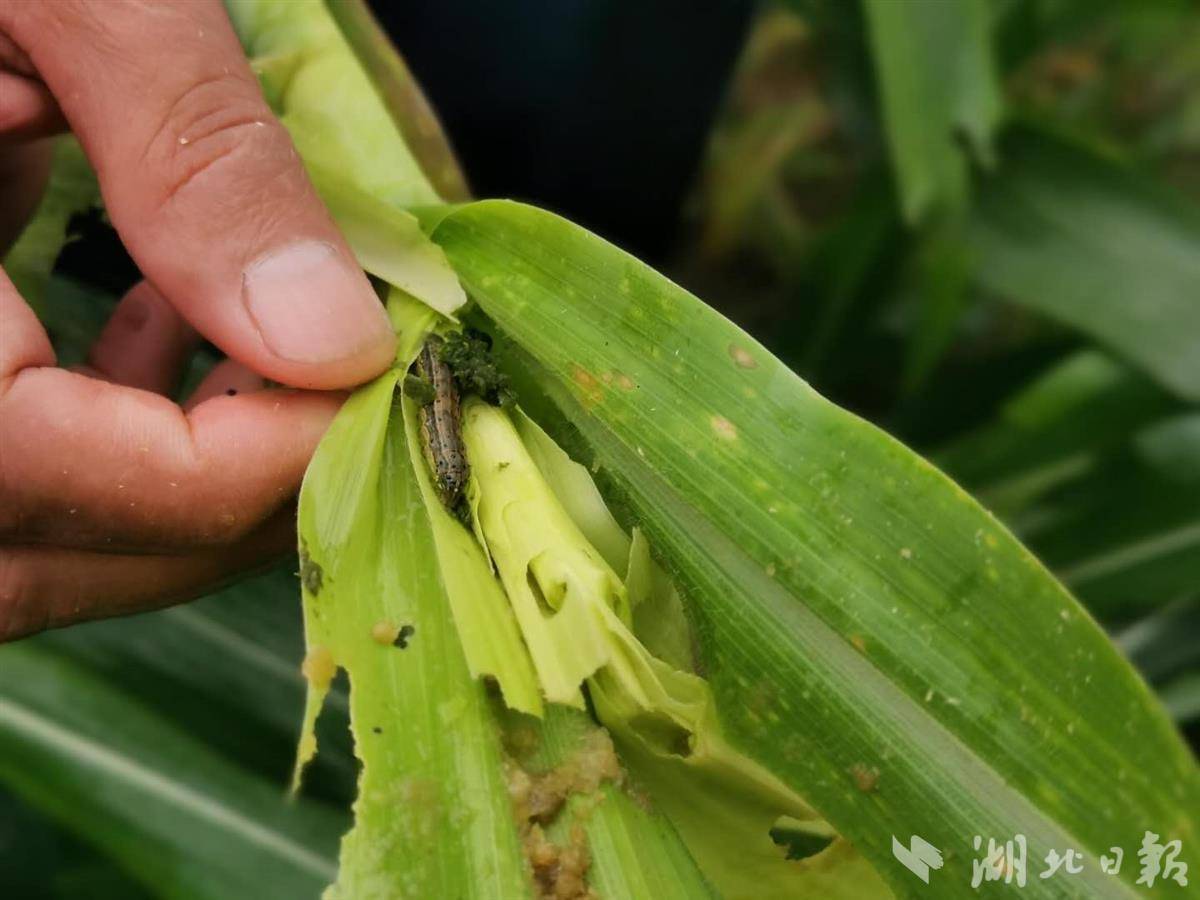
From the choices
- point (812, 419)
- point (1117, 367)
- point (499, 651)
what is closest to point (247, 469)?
point (499, 651)

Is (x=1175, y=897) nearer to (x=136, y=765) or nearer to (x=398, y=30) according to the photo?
(x=136, y=765)

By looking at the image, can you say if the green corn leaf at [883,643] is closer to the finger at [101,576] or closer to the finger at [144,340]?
the finger at [101,576]

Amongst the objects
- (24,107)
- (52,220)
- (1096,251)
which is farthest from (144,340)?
(1096,251)

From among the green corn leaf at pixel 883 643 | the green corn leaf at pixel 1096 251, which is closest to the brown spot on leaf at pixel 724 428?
the green corn leaf at pixel 883 643

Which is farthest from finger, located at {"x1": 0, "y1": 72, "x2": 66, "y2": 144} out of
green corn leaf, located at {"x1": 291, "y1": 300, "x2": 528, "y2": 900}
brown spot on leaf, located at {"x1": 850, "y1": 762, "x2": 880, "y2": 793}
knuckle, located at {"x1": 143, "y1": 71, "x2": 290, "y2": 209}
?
brown spot on leaf, located at {"x1": 850, "y1": 762, "x2": 880, "y2": 793}

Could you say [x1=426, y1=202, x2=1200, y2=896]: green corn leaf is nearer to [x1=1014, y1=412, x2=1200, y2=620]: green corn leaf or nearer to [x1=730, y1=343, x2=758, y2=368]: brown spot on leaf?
[x1=730, y1=343, x2=758, y2=368]: brown spot on leaf

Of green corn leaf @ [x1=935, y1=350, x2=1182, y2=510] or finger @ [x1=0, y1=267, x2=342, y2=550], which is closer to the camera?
finger @ [x1=0, y1=267, x2=342, y2=550]

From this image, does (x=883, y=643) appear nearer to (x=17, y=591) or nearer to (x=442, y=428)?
(x=442, y=428)
